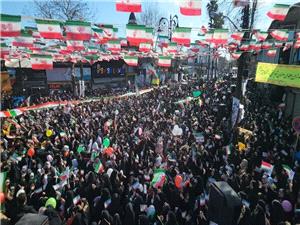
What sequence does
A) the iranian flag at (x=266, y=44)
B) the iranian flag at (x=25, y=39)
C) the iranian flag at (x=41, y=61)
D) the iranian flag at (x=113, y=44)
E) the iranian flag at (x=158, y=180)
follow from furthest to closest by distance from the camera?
the iranian flag at (x=266, y=44), the iranian flag at (x=113, y=44), the iranian flag at (x=41, y=61), the iranian flag at (x=25, y=39), the iranian flag at (x=158, y=180)

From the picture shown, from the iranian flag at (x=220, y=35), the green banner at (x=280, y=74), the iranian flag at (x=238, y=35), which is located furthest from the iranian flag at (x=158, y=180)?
the iranian flag at (x=238, y=35)

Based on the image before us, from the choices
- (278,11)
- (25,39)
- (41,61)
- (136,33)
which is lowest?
(41,61)

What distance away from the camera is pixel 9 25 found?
7.82m

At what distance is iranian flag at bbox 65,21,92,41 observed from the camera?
9.53 meters

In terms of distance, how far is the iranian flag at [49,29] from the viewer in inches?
372

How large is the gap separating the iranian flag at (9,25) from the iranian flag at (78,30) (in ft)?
6.05

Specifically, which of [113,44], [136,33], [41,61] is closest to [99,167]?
[136,33]

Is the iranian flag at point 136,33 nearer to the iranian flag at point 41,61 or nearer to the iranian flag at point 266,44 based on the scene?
the iranian flag at point 41,61

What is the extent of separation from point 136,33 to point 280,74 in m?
7.11

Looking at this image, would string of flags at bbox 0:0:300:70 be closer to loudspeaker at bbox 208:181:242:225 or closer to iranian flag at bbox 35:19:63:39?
iranian flag at bbox 35:19:63:39

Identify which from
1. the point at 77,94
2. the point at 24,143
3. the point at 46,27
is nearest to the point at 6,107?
the point at 77,94

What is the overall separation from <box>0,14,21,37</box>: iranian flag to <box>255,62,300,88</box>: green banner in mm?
10629

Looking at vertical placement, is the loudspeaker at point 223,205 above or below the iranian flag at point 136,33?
below

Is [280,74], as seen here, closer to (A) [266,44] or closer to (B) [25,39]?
(A) [266,44]
